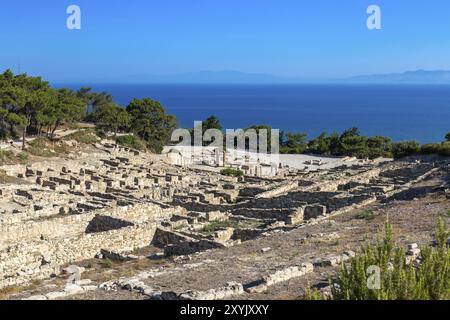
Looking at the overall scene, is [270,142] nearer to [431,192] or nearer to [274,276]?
[431,192]

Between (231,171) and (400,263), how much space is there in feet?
93.6

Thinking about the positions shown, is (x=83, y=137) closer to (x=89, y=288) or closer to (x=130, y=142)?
(x=130, y=142)

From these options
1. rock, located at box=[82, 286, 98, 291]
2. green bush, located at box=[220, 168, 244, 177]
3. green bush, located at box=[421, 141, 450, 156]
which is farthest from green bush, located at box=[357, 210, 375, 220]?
green bush, located at box=[421, 141, 450, 156]

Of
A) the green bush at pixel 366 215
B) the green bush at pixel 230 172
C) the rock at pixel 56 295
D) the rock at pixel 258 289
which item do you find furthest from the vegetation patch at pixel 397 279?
the green bush at pixel 230 172

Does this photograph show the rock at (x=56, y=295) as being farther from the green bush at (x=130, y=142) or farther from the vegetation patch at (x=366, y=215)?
the green bush at (x=130, y=142)

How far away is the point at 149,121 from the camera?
55062 mm

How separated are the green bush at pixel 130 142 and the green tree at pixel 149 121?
426 cm

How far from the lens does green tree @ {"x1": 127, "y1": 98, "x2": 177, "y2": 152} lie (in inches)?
2140

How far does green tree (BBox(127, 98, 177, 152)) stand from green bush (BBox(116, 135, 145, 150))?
4.26 metres

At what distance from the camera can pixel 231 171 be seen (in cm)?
3566

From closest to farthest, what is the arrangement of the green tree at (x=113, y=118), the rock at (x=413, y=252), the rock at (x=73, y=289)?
the rock at (x=73, y=289) < the rock at (x=413, y=252) < the green tree at (x=113, y=118)

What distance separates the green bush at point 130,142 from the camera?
47719 millimetres

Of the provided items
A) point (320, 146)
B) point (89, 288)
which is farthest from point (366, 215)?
point (320, 146)
